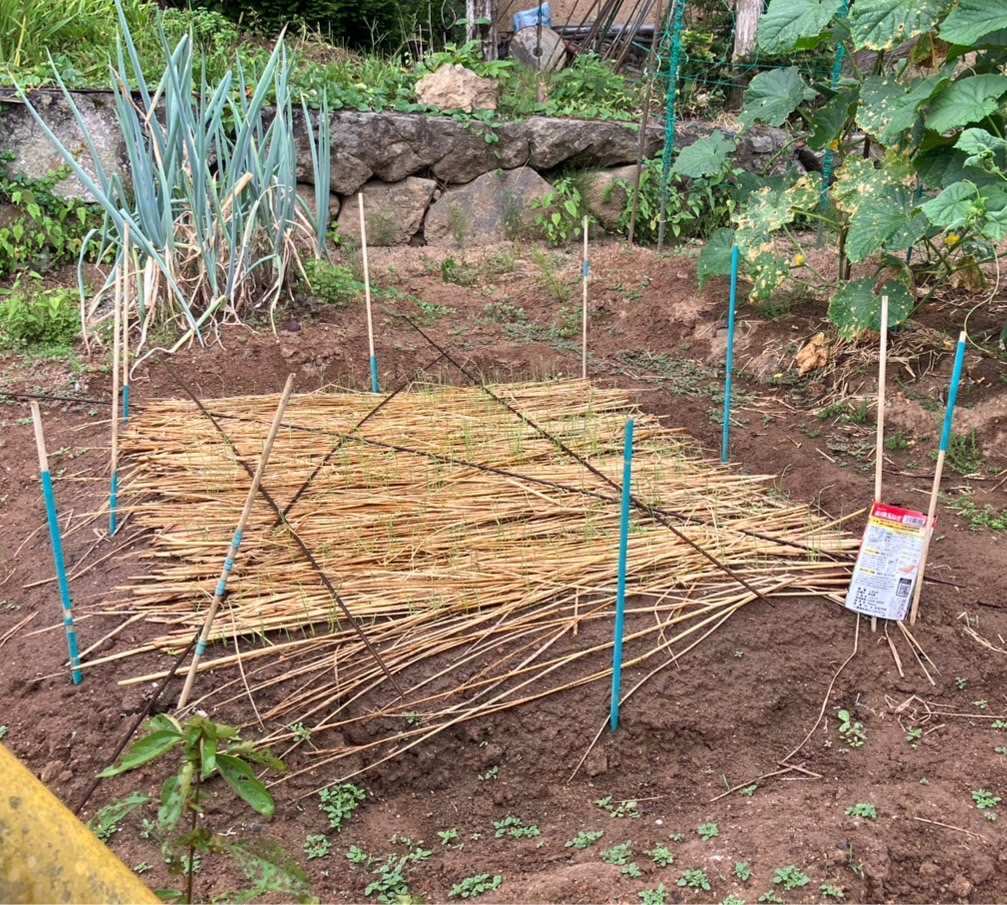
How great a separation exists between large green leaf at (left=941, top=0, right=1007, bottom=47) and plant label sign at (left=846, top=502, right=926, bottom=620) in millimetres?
1638

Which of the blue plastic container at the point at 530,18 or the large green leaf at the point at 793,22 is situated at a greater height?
the blue plastic container at the point at 530,18

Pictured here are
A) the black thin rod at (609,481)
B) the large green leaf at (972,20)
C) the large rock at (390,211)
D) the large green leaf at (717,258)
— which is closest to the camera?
the black thin rod at (609,481)

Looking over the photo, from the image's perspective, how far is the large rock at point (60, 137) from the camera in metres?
4.62

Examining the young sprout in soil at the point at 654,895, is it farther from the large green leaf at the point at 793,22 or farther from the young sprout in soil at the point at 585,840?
the large green leaf at the point at 793,22

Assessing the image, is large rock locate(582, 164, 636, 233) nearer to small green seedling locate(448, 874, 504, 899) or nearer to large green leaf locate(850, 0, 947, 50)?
large green leaf locate(850, 0, 947, 50)

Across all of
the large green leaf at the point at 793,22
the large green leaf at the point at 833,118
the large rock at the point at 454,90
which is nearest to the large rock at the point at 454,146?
the large rock at the point at 454,90

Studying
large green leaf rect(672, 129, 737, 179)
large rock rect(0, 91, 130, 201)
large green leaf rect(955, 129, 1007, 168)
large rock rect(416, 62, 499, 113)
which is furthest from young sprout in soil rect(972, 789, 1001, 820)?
large rock rect(416, 62, 499, 113)

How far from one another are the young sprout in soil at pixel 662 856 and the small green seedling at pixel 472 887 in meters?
0.27

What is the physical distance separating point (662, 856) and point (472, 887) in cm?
33

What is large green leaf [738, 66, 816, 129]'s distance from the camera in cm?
374

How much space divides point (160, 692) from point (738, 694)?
120 cm

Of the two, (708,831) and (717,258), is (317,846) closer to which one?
(708,831)

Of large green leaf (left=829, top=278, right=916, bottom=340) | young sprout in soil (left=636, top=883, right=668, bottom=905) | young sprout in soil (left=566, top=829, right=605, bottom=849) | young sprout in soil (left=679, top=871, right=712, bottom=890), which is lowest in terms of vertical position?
young sprout in soil (left=566, top=829, right=605, bottom=849)

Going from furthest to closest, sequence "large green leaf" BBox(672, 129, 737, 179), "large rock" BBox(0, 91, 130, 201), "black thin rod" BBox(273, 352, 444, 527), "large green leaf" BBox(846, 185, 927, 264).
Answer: "large rock" BBox(0, 91, 130, 201) < "large green leaf" BBox(672, 129, 737, 179) < "large green leaf" BBox(846, 185, 927, 264) < "black thin rod" BBox(273, 352, 444, 527)
